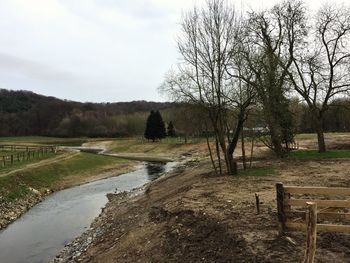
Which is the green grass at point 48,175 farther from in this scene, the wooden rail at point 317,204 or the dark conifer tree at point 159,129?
the dark conifer tree at point 159,129

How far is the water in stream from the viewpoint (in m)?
19.2

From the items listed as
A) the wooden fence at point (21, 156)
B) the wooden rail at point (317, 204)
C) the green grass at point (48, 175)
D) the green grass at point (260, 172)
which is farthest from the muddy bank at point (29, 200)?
the wooden rail at point (317, 204)

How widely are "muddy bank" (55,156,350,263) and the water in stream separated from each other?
117 centimetres

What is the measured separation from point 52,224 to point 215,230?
1388cm

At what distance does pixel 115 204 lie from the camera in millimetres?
29328

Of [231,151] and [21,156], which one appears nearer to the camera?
[231,151]

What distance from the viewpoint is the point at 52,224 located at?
24.7m

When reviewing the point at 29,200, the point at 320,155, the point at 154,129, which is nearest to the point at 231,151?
the point at 320,155

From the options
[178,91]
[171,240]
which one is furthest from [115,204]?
[171,240]

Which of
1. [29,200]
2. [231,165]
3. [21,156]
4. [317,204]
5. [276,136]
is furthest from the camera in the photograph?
[21,156]

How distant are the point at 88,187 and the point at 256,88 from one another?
19.3 metres

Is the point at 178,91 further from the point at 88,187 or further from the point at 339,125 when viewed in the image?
the point at 339,125

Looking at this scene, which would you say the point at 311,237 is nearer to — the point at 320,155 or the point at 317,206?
the point at 317,206

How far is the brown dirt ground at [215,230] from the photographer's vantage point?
37.4ft
